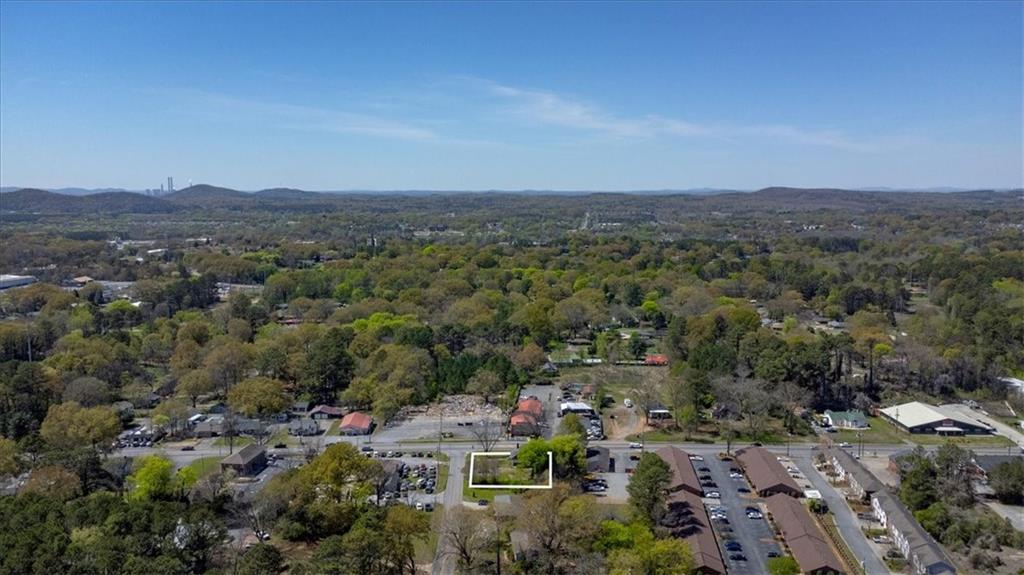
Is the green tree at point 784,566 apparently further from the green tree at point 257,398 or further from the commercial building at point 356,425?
the green tree at point 257,398

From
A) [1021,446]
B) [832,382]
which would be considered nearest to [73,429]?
[832,382]

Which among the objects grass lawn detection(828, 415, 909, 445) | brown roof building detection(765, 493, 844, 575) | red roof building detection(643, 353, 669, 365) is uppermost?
brown roof building detection(765, 493, 844, 575)

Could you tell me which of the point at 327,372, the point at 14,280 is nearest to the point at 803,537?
the point at 327,372

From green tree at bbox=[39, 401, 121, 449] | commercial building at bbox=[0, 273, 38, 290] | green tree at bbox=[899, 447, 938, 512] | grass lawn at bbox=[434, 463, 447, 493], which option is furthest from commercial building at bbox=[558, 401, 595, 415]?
commercial building at bbox=[0, 273, 38, 290]

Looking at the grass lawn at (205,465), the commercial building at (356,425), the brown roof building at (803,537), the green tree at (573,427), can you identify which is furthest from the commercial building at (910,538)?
the grass lawn at (205,465)

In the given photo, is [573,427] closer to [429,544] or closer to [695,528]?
[695,528]

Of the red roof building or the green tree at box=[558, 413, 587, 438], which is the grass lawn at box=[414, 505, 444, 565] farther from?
the red roof building

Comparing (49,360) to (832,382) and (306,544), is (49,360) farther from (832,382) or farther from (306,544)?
(832,382)
